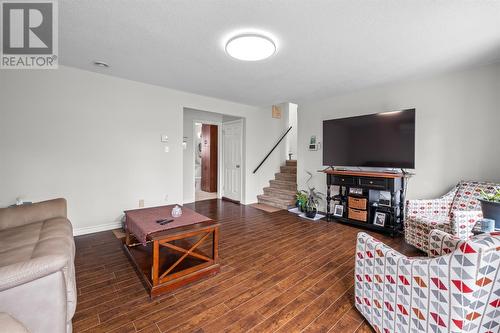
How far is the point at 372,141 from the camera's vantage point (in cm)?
351

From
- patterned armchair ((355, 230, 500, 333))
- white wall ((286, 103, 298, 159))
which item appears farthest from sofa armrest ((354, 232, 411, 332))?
white wall ((286, 103, 298, 159))

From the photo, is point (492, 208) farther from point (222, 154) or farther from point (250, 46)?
point (222, 154)

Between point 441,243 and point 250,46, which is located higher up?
point 250,46

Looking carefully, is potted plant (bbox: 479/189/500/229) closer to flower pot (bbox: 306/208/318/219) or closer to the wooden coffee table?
the wooden coffee table

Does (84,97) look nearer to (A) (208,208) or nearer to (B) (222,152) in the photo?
(A) (208,208)

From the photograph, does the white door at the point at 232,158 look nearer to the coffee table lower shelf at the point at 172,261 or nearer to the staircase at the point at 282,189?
the staircase at the point at 282,189

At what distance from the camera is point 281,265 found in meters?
2.38

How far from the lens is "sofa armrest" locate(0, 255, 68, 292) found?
1.03 metres

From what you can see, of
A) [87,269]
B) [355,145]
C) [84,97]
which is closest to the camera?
[87,269]

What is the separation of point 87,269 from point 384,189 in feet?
12.8

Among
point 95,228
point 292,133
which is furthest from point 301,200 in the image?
point 95,228

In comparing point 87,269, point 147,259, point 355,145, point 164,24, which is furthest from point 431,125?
point 87,269

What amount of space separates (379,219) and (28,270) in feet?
12.8

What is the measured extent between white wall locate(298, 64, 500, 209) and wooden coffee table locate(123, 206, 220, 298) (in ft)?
10.8
